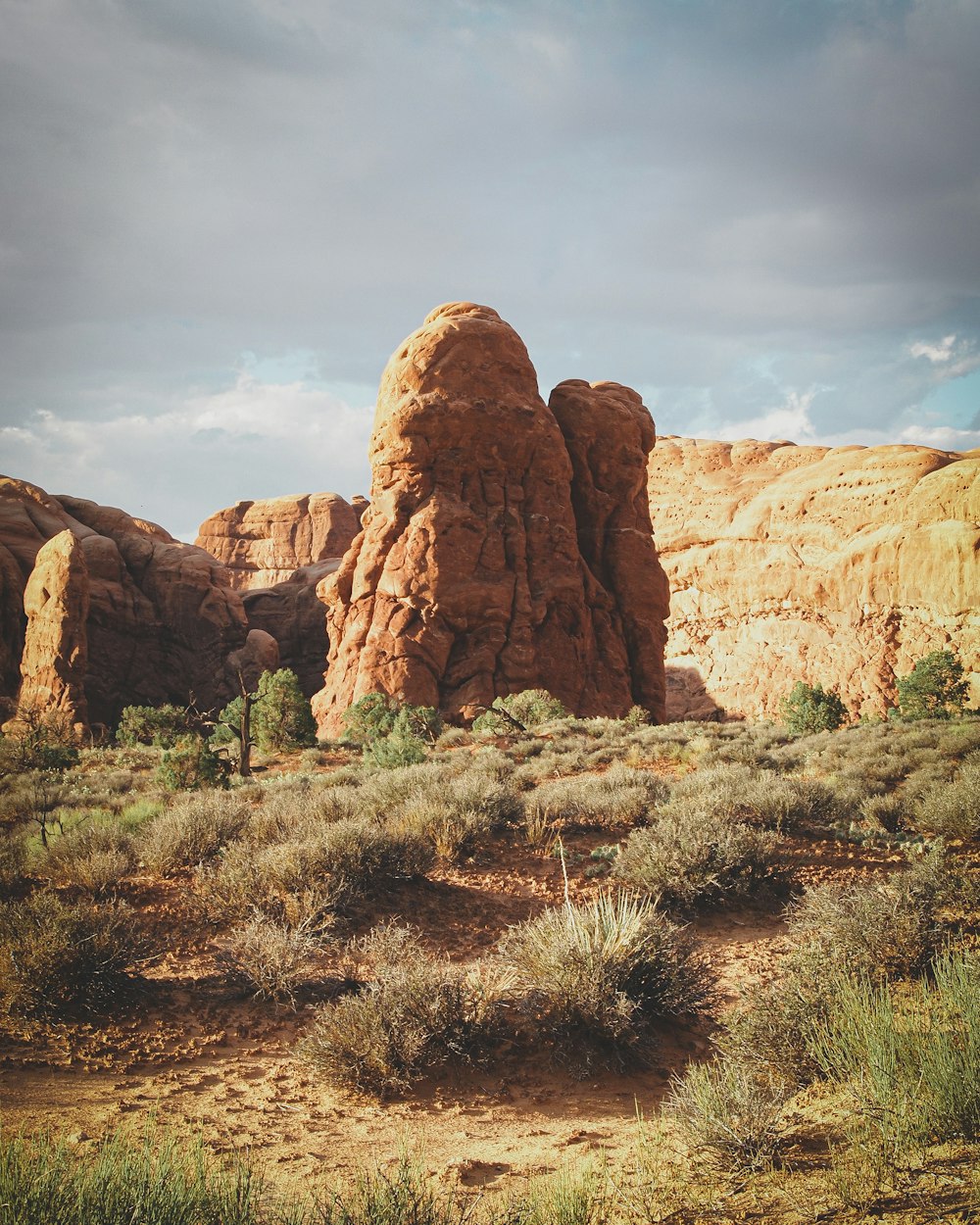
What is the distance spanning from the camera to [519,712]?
76.4 ft

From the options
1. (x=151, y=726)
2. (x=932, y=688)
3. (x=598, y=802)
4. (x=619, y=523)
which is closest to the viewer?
(x=598, y=802)

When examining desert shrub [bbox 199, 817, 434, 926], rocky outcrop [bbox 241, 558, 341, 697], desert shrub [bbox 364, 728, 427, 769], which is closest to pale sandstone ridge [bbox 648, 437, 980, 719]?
rocky outcrop [bbox 241, 558, 341, 697]

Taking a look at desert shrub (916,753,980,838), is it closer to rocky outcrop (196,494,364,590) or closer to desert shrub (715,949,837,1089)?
desert shrub (715,949,837,1089)

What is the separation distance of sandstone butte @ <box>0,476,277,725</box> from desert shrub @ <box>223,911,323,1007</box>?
1153 inches

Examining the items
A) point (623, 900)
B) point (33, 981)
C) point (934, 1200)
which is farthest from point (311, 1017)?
point (934, 1200)

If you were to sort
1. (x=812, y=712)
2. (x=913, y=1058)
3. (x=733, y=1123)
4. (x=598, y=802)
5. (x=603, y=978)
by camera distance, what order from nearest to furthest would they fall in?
1. (x=733, y=1123)
2. (x=913, y=1058)
3. (x=603, y=978)
4. (x=598, y=802)
5. (x=812, y=712)

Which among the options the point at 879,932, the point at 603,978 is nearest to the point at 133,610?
the point at 603,978

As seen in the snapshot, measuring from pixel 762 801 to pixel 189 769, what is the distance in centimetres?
1071

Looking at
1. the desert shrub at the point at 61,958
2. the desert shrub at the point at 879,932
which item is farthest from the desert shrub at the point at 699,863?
the desert shrub at the point at 61,958

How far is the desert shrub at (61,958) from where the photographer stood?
4324mm

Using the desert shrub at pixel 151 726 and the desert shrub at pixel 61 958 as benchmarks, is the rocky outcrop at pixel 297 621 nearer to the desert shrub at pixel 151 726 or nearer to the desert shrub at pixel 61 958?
the desert shrub at pixel 151 726

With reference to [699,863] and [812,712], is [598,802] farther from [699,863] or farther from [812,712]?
[812,712]

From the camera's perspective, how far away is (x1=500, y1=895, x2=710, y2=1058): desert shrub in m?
4.24

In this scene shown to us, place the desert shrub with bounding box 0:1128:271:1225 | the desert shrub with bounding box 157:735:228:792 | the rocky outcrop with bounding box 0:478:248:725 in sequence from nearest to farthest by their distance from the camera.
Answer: the desert shrub with bounding box 0:1128:271:1225
the desert shrub with bounding box 157:735:228:792
the rocky outcrop with bounding box 0:478:248:725
